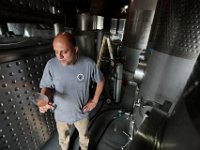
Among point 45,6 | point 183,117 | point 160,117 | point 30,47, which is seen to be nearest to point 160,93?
point 160,117

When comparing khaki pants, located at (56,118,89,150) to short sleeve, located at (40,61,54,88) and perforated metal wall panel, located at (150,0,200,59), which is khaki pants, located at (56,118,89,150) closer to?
short sleeve, located at (40,61,54,88)

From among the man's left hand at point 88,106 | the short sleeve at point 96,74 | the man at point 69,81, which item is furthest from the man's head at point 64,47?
the man's left hand at point 88,106

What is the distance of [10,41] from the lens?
1006 mm

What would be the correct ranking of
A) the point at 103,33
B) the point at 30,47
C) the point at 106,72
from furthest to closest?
the point at 106,72 < the point at 103,33 < the point at 30,47

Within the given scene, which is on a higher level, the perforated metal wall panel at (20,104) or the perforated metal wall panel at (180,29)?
the perforated metal wall panel at (180,29)

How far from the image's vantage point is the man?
1075 millimetres

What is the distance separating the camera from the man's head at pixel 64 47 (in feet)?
3.28

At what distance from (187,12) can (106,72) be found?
2.30m

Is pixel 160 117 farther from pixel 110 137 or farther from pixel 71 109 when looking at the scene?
pixel 110 137

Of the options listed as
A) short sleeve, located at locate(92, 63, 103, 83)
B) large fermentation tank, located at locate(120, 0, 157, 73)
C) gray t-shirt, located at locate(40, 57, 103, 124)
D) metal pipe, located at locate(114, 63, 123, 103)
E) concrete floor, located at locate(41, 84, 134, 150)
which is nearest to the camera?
gray t-shirt, located at locate(40, 57, 103, 124)

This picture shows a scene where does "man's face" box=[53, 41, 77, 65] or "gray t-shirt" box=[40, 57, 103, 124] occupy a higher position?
"man's face" box=[53, 41, 77, 65]

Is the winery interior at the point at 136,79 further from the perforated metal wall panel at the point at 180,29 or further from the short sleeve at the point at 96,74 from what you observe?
the short sleeve at the point at 96,74

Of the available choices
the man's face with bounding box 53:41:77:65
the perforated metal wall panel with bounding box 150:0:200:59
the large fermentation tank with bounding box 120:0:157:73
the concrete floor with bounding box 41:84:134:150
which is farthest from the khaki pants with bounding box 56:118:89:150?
the large fermentation tank with bounding box 120:0:157:73

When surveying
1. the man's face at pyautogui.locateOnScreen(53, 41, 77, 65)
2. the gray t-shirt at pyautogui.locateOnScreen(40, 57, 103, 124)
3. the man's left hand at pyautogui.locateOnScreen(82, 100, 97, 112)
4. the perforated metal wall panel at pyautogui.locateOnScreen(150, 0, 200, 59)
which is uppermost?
the perforated metal wall panel at pyautogui.locateOnScreen(150, 0, 200, 59)
